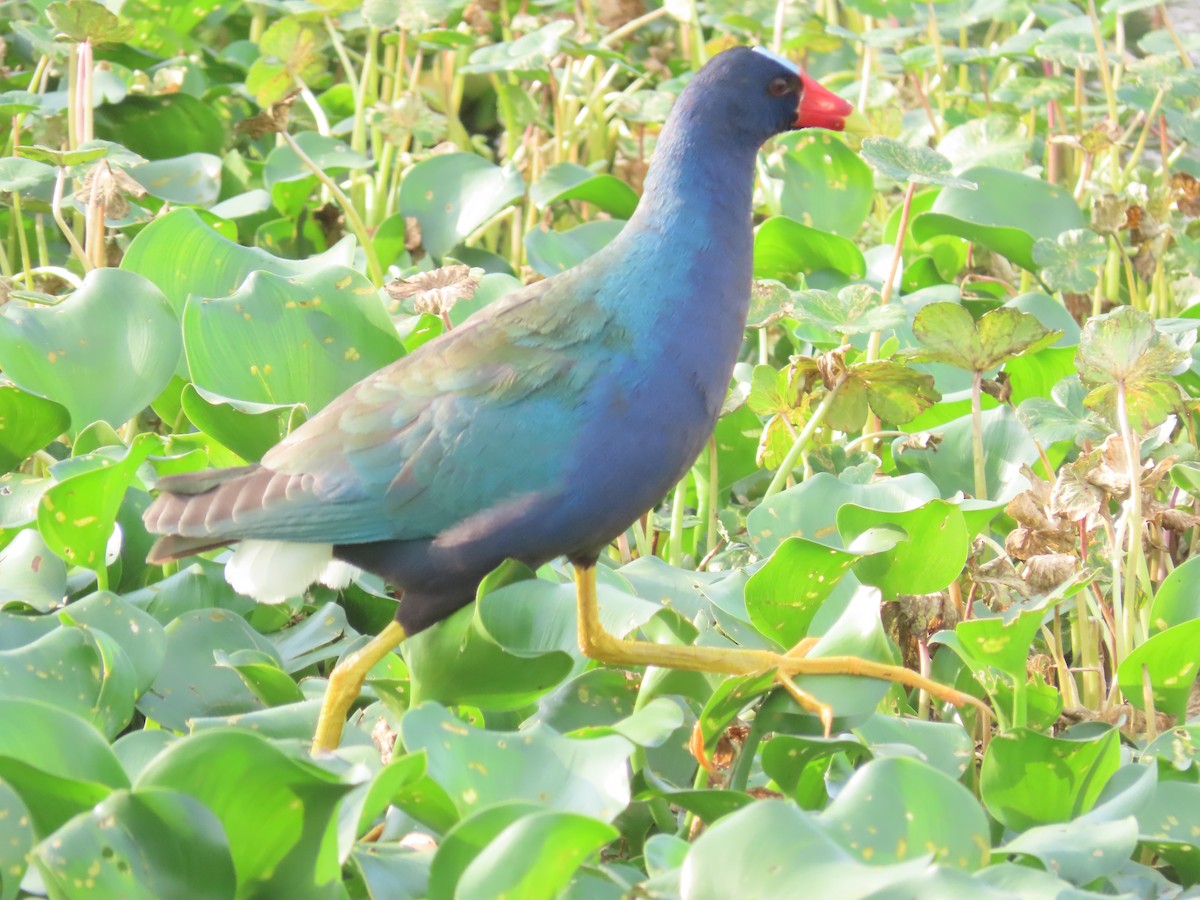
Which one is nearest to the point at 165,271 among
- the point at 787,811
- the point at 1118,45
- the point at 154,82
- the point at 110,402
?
the point at 110,402

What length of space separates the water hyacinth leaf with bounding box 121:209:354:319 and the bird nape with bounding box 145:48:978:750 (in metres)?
0.60

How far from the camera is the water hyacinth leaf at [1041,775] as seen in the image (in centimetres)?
151

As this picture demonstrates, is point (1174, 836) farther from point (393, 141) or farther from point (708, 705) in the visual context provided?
point (393, 141)

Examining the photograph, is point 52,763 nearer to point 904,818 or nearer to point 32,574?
point 32,574

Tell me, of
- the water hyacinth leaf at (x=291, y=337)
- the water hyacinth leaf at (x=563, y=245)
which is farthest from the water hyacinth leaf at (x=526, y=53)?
the water hyacinth leaf at (x=291, y=337)

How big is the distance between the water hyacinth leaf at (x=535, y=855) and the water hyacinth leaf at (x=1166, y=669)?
0.75 meters

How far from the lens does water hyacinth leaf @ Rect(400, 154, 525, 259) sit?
2760 mm

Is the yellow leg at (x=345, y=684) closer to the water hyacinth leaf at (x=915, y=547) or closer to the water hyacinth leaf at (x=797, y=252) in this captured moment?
the water hyacinth leaf at (x=915, y=547)

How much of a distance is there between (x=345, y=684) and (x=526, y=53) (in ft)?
5.00

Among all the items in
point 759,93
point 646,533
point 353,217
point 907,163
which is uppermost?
point 759,93

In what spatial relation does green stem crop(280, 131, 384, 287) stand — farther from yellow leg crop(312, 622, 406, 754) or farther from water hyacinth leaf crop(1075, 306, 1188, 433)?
water hyacinth leaf crop(1075, 306, 1188, 433)

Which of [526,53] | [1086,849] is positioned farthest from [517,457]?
[526,53]

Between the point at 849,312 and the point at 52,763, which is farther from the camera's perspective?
the point at 849,312

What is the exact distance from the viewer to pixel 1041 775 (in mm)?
1532
